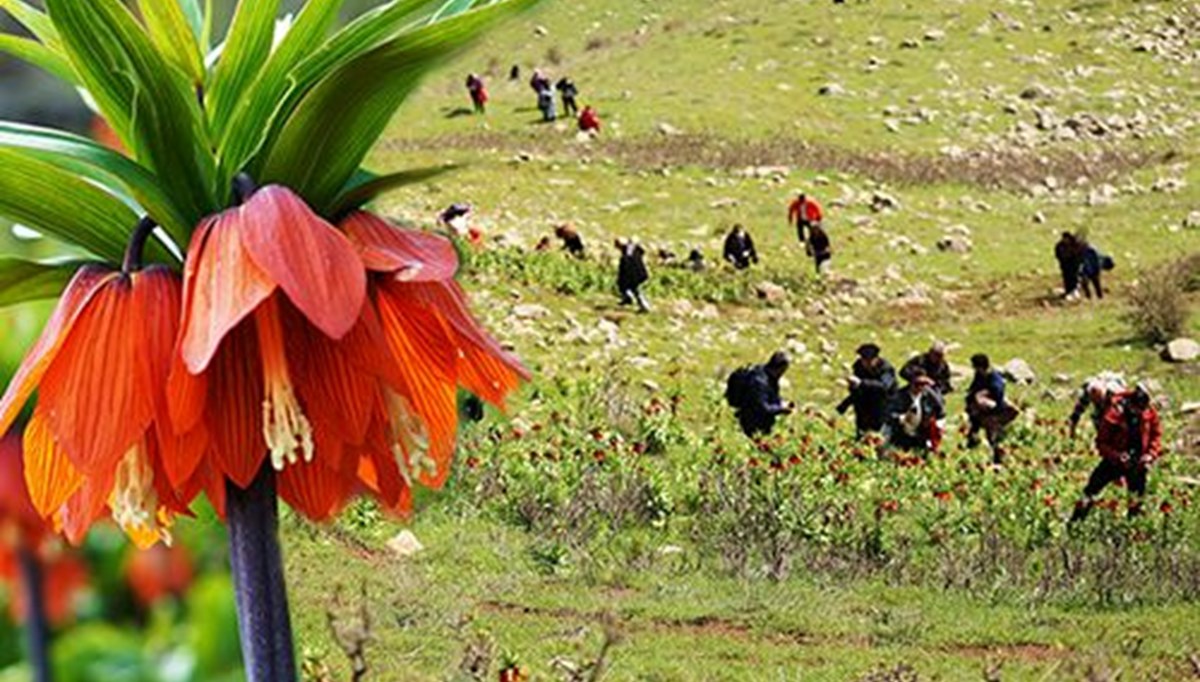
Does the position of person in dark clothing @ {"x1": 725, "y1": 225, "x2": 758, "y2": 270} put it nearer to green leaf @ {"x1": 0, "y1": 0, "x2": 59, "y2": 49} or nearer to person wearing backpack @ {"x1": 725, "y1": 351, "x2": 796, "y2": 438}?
person wearing backpack @ {"x1": 725, "y1": 351, "x2": 796, "y2": 438}

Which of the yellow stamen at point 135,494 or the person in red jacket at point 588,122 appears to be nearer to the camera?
the yellow stamen at point 135,494

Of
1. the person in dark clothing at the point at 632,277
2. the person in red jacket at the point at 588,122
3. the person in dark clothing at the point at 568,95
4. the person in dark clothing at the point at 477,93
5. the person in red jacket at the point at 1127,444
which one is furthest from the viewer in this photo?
the person in dark clothing at the point at 477,93

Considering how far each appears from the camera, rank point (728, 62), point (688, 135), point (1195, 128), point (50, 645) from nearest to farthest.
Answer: point (50, 645), point (688, 135), point (1195, 128), point (728, 62)

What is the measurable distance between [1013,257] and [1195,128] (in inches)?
259

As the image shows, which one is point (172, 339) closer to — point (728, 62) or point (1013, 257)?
point (1013, 257)

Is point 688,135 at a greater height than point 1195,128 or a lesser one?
greater

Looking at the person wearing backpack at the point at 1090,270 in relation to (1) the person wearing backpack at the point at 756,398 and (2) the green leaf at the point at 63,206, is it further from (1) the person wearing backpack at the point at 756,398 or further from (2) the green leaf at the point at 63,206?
(2) the green leaf at the point at 63,206

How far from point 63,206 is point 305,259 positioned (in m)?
0.14

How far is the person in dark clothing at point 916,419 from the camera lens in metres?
8.81

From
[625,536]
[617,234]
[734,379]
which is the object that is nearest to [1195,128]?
[617,234]

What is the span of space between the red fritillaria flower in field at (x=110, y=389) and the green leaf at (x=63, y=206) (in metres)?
0.02

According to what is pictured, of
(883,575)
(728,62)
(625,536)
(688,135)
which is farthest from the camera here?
(728,62)

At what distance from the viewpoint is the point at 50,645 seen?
42.4 inches

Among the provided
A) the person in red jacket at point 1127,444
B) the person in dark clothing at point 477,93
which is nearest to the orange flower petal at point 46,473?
the person in red jacket at point 1127,444
